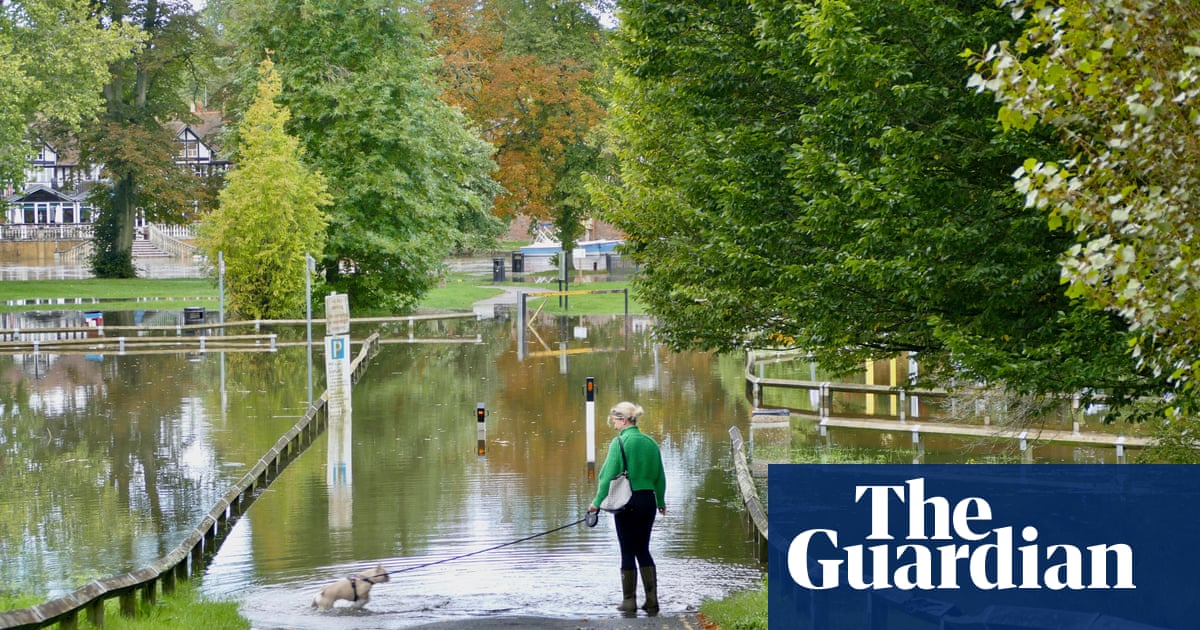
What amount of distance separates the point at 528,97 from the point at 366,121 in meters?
19.0

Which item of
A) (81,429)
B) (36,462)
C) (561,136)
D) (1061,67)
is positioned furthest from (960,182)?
(561,136)

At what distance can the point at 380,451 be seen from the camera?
21.5m

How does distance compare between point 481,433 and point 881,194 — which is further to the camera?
A: point 481,433

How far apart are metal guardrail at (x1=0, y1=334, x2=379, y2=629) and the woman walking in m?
3.62

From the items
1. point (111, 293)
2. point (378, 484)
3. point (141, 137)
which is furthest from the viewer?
point (141, 137)

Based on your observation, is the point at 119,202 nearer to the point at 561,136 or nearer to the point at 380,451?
the point at 561,136

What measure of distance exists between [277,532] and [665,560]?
4299mm

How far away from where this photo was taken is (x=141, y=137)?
6662 cm

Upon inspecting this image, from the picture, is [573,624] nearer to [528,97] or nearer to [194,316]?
[194,316]

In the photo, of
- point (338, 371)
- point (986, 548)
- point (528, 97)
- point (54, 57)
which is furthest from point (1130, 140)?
point (528, 97)

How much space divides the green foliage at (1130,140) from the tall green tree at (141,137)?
62.5 meters

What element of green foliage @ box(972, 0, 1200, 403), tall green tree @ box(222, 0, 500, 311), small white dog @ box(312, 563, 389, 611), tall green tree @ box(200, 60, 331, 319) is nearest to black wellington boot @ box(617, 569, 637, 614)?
small white dog @ box(312, 563, 389, 611)

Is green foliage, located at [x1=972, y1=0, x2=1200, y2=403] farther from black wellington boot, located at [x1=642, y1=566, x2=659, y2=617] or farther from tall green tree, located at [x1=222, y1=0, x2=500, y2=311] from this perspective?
tall green tree, located at [x1=222, y1=0, x2=500, y2=311]

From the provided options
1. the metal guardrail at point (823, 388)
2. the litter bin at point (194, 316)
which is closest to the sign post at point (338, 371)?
the metal guardrail at point (823, 388)
